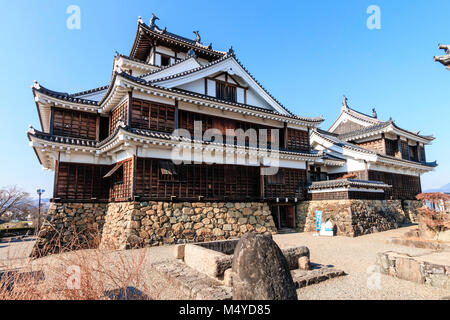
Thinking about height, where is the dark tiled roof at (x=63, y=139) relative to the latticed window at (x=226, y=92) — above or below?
below

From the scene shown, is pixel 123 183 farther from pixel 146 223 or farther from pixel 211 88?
pixel 211 88

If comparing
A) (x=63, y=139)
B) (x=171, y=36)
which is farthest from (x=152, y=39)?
(x=63, y=139)

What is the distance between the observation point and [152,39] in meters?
19.1

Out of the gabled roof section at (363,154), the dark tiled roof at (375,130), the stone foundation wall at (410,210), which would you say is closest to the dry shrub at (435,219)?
the gabled roof section at (363,154)

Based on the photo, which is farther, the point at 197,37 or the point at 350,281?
the point at 197,37

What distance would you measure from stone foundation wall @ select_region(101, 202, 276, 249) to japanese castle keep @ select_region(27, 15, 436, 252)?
5 centimetres

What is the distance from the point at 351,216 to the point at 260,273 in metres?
13.9

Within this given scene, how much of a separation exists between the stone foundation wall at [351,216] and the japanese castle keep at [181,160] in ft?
0.24

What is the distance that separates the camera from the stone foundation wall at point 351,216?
599 inches

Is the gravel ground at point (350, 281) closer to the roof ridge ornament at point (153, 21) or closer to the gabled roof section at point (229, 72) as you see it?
the gabled roof section at point (229, 72)
